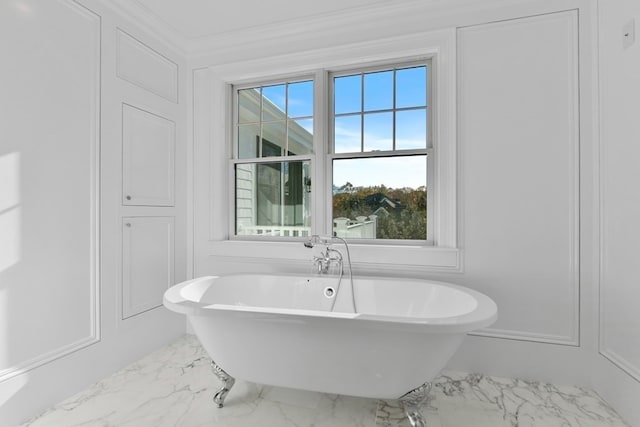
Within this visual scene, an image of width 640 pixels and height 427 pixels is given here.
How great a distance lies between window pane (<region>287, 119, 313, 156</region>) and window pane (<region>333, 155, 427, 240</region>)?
0.94 feet

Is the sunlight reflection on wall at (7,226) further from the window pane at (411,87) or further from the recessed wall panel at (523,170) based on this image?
the recessed wall panel at (523,170)

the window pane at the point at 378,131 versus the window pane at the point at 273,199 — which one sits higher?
the window pane at the point at 378,131

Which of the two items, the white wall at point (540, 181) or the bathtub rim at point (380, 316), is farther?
the white wall at point (540, 181)

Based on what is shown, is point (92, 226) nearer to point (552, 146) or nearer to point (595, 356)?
point (552, 146)

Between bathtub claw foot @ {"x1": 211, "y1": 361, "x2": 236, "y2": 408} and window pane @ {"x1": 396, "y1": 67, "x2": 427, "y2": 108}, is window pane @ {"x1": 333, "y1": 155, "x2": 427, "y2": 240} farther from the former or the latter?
bathtub claw foot @ {"x1": 211, "y1": 361, "x2": 236, "y2": 408}

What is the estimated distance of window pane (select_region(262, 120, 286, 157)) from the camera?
2726 millimetres

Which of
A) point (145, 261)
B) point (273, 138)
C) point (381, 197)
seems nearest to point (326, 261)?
point (381, 197)

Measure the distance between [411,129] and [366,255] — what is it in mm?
978

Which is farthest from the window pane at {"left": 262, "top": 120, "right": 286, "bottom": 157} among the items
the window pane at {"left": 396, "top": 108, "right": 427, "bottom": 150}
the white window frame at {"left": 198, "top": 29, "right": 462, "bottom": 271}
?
the window pane at {"left": 396, "top": 108, "right": 427, "bottom": 150}

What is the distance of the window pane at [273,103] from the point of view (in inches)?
107

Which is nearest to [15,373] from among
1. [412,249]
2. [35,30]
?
[35,30]

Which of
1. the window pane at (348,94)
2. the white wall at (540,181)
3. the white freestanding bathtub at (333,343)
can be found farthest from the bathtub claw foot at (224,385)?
the window pane at (348,94)

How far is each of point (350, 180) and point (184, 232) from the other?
143 cm

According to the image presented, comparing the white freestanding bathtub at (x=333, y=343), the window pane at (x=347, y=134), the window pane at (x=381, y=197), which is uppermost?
the window pane at (x=347, y=134)
